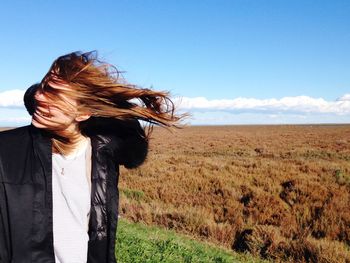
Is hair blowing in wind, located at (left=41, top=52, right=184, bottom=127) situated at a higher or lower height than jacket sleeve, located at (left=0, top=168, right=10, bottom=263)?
higher

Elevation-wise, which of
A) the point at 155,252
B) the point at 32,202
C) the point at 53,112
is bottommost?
the point at 155,252

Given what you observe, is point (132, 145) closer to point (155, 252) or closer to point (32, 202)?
point (32, 202)

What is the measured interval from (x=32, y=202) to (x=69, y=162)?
33 centimetres

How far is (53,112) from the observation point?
2.18m

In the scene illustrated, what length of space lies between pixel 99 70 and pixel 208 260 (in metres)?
3.29

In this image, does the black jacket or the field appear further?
the field

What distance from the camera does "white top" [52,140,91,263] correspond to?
2078mm

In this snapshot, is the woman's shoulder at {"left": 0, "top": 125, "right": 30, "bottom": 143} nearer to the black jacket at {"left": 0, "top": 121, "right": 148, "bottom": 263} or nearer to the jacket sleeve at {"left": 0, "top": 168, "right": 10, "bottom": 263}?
the black jacket at {"left": 0, "top": 121, "right": 148, "bottom": 263}

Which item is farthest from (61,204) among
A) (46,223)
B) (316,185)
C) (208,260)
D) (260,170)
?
(260,170)

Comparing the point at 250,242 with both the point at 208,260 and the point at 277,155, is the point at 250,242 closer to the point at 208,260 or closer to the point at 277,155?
the point at 208,260

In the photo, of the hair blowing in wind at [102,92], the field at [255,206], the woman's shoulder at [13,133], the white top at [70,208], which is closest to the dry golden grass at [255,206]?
the field at [255,206]

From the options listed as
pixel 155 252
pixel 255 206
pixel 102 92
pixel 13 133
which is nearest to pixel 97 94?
pixel 102 92

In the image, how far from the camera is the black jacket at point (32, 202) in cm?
187

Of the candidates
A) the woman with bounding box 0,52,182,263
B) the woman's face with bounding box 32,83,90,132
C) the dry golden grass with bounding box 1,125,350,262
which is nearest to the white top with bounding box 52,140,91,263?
the woman with bounding box 0,52,182,263
